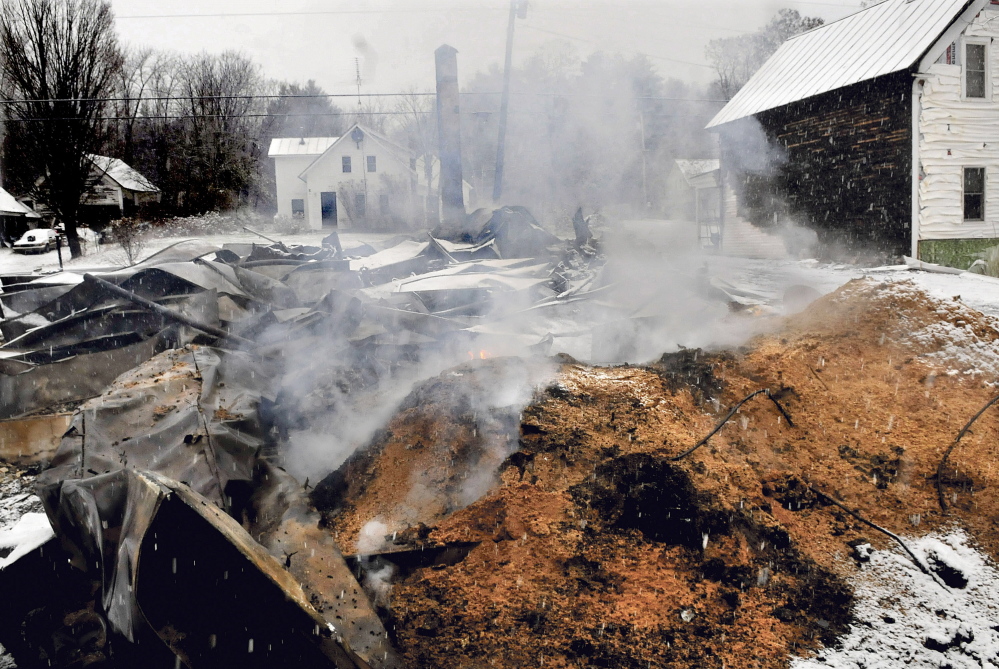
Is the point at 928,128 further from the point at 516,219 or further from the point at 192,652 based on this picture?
the point at 192,652

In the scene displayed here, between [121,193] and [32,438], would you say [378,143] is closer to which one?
[121,193]

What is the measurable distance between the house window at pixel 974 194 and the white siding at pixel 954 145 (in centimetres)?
9

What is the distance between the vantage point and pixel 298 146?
35.4 metres

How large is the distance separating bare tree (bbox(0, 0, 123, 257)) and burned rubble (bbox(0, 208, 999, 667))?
696 inches

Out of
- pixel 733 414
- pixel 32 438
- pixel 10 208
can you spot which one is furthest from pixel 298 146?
pixel 733 414

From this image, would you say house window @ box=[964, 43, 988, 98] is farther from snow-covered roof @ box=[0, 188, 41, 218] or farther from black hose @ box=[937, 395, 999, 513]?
snow-covered roof @ box=[0, 188, 41, 218]

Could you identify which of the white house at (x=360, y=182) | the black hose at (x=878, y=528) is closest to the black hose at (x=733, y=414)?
the black hose at (x=878, y=528)

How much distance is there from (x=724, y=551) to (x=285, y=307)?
224 inches

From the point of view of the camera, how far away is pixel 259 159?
1554 inches

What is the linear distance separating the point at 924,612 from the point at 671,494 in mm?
1301

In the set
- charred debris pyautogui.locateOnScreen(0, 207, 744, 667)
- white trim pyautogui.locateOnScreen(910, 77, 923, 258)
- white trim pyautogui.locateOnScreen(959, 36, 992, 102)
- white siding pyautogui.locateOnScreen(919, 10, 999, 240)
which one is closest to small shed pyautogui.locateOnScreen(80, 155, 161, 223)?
charred debris pyautogui.locateOnScreen(0, 207, 744, 667)

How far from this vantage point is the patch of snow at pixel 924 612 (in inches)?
107

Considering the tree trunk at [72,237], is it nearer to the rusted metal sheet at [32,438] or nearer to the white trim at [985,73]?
the rusted metal sheet at [32,438]

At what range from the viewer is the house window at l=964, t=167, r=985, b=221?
41.1 ft
